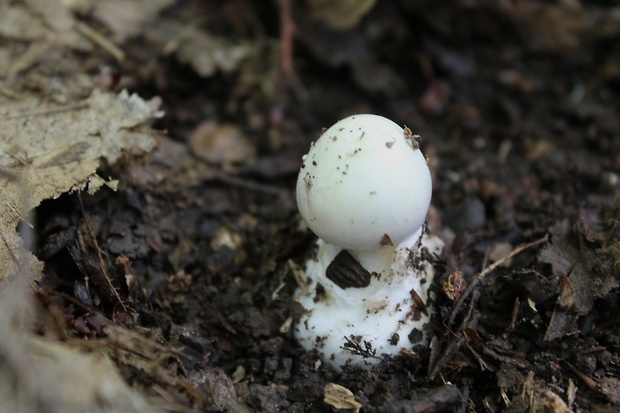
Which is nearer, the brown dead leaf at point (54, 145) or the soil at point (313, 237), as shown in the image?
the soil at point (313, 237)

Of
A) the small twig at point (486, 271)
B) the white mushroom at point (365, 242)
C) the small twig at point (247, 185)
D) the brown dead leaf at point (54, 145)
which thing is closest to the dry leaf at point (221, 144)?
the small twig at point (247, 185)

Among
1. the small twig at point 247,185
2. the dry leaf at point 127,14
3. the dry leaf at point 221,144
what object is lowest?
the small twig at point 247,185

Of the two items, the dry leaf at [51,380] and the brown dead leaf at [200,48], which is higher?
the brown dead leaf at [200,48]

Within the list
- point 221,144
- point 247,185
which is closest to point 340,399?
point 247,185

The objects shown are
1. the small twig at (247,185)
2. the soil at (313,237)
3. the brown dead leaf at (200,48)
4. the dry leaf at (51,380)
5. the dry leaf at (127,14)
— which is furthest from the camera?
the brown dead leaf at (200,48)

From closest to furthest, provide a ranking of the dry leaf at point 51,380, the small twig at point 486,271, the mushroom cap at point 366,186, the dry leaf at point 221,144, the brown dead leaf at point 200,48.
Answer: the dry leaf at point 51,380
the mushroom cap at point 366,186
the small twig at point 486,271
the dry leaf at point 221,144
the brown dead leaf at point 200,48

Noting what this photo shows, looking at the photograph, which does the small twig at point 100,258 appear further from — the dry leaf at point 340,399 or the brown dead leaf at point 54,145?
the dry leaf at point 340,399

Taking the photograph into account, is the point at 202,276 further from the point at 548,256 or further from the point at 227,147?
the point at 548,256
